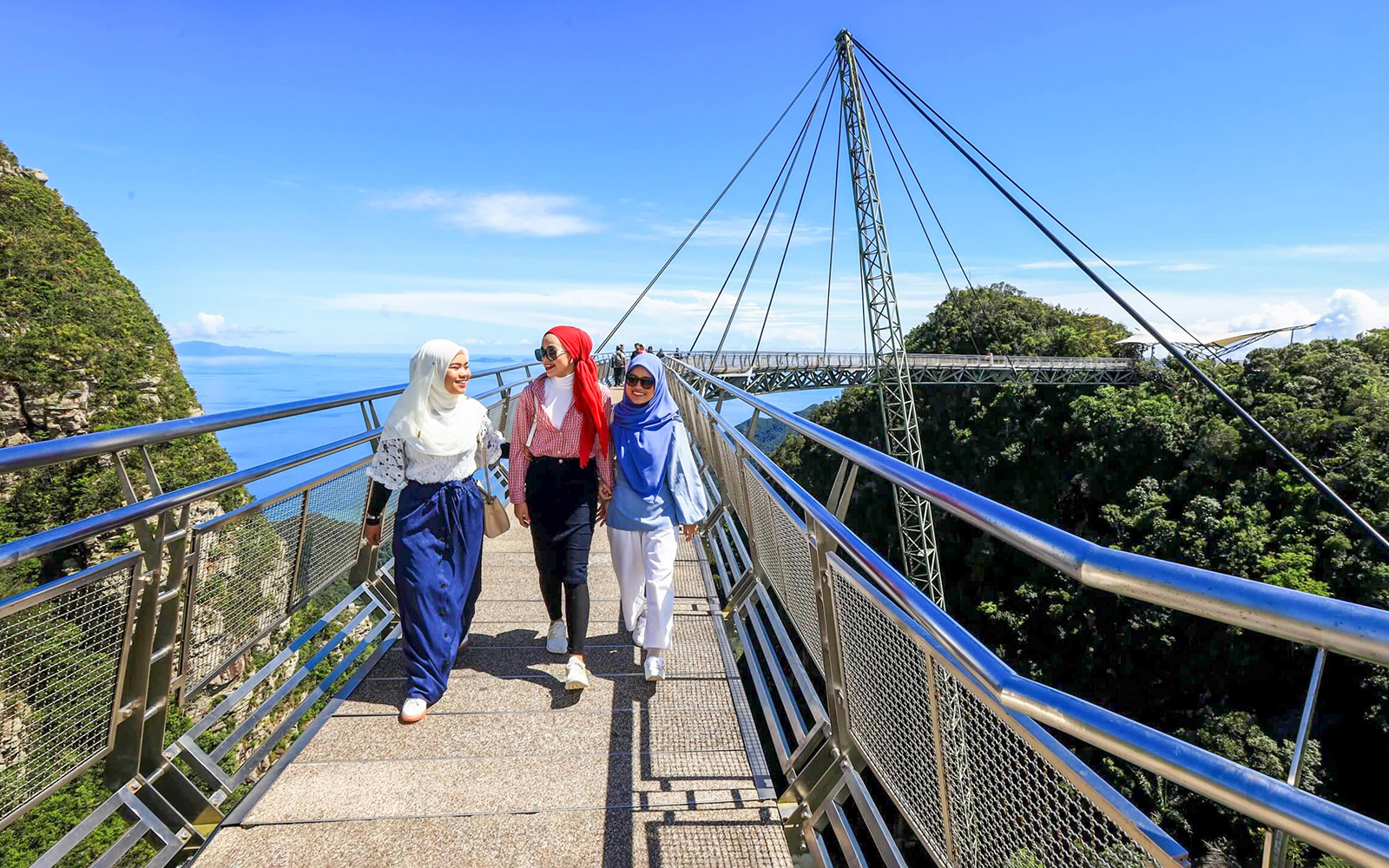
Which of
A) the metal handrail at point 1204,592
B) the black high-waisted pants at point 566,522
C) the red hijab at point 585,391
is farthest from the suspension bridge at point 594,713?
the red hijab at point 585,391

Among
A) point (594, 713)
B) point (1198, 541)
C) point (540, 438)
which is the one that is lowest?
point (1198, 541)

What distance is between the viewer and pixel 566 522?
3.13m

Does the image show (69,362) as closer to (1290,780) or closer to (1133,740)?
(1133,740)

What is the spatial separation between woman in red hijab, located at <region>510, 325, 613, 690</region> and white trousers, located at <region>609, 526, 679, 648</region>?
17 centimetres

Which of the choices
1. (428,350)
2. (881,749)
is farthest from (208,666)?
(881,749)

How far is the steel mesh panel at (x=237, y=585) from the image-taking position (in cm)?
236

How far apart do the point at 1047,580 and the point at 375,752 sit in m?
35.0

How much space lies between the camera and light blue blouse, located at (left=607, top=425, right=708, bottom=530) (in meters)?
3.07

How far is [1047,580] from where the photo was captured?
32.9m

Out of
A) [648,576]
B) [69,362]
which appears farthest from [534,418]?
[69,362]

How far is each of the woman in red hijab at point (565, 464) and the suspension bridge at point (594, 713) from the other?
0.41 metres

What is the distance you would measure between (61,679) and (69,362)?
40985 millimetres

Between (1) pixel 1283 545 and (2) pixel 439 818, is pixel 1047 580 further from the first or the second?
(2) pixel 439 818

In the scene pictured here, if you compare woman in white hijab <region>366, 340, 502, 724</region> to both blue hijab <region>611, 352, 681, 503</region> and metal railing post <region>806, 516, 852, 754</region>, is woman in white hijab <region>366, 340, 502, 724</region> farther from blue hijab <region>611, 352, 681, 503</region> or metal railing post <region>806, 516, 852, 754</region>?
metal railing post <region>806, 516, 852, 754</region>
